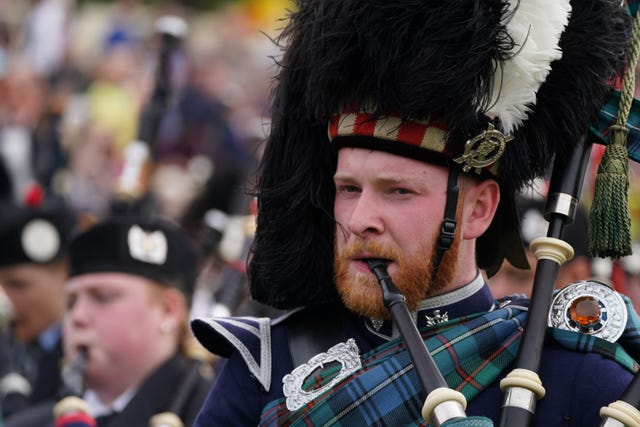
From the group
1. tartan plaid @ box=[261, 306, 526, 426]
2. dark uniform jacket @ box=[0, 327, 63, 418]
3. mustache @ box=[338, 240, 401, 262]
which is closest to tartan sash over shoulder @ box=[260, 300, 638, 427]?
tartan plaid @ box=[261, 306, 526, 426]

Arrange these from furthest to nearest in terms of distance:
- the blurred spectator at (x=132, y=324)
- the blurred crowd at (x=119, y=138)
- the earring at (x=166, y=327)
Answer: the blurred crowd at (x=119, y=138), the earring at (x=166, y=327), the blurred spectator at (x=132, y=324)

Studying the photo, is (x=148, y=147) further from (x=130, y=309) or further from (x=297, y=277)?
(x=297, y=277)

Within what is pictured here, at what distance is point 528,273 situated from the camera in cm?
570

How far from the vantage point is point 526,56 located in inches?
134

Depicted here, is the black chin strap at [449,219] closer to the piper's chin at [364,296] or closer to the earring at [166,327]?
the piper's chin at [364,296]

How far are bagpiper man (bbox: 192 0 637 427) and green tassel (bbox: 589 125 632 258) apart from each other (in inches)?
4.7

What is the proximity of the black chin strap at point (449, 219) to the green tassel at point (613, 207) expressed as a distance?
1.22 feet

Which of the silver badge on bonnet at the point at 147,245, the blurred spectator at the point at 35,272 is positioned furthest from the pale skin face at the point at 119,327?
the blurred spectator at the point at 35,272

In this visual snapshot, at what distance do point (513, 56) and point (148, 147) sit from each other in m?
3.32

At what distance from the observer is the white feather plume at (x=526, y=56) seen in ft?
A: 11.2

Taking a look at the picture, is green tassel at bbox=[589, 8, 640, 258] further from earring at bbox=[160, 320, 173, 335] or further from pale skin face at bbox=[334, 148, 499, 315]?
earring at bbox=[160, 320, 173, 335]

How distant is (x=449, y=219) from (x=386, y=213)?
0.55ft

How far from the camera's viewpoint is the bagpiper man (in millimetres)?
3371

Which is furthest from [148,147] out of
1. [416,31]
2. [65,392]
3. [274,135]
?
[416,31]
